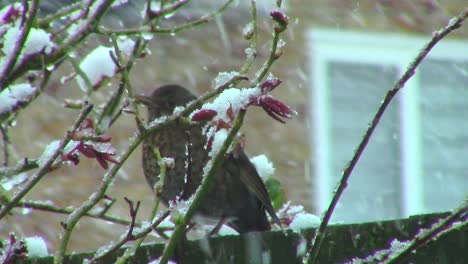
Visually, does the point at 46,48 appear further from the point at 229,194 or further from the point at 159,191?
the point at 229,194

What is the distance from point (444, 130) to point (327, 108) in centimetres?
112

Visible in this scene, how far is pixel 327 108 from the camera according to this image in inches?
297

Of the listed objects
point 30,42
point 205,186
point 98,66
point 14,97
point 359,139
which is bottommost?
point 205,186

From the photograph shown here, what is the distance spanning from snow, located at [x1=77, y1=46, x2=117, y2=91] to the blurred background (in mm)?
3636

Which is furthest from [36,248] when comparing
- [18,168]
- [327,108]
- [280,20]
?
[327,108]

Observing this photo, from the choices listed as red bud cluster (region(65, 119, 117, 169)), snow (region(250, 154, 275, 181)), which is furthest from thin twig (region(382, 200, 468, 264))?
snow (region(250, 154, 275, 181))

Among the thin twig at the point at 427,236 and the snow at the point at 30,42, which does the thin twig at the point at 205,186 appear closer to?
the thin twig at the point at 427,236

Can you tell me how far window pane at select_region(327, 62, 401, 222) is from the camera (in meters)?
7.56

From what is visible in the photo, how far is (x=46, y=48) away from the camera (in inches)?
92.7

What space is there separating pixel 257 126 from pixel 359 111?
42.2 inches

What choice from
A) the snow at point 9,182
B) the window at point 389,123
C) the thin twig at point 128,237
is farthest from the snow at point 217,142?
the window at point 389,123

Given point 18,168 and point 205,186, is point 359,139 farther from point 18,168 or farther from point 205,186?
point 205,186

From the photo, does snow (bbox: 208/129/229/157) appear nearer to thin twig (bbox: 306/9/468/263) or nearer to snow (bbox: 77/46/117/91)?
thin twig (bbox: 306/9/468/263)

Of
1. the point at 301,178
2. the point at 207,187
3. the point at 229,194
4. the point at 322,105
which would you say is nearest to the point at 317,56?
the point at 322,105
